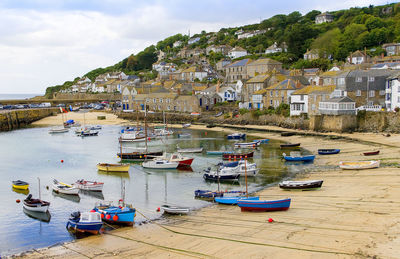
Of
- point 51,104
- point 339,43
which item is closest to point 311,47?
point 339,43

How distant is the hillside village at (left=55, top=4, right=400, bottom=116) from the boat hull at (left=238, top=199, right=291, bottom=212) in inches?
1247

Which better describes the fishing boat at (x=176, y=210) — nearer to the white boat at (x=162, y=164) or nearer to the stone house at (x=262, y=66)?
the white boat at (x=162, y=164)

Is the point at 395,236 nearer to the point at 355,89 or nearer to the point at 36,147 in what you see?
the point at 355,89

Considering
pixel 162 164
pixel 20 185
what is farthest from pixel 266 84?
pixel 20 185

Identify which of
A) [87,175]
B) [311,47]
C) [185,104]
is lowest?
[87,175]

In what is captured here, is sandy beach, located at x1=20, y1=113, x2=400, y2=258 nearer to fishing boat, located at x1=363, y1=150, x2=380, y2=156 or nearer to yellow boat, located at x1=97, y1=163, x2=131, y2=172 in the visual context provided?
fishing boat, located at x1=363, y1=150, x2=380, y2=156

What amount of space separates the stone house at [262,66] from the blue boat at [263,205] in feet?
197

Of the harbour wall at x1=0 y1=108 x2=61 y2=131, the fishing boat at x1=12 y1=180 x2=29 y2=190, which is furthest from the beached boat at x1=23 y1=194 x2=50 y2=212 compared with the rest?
the harbour wall at x1=0 y1=108 x2=61 y2=131

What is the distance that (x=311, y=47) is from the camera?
94.9m

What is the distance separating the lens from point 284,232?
1705cm

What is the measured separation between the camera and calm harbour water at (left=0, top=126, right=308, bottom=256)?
68.4 feet

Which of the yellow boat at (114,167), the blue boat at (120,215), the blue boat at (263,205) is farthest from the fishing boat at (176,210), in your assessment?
the yellow boat at (114,167)

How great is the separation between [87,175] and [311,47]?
76.3 m

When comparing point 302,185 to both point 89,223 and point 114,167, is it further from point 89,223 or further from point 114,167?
point 114,167
